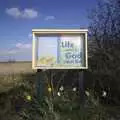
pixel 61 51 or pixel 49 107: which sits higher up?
pixel 61 51

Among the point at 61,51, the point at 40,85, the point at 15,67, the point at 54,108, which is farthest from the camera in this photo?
the point at 15,67

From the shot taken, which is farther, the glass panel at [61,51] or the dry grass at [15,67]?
the dry grass at [15,67]

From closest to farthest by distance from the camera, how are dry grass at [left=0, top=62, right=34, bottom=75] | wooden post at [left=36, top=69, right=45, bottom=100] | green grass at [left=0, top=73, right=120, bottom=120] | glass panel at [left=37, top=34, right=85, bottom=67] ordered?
green grass at [left=0, top=73, right=120, bottom=120] < wooden post at [left=36, top=69, right=45, bottom=100] < glass panel at [left=37, top=34, right=85, bottom=67] < dry grass at [left=0, top=62, right=34, bottom=75]

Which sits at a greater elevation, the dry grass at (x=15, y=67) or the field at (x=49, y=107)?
the dry grass at (x=15, y=67)

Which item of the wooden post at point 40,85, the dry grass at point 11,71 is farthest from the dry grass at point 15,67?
the wooden post at point 40,85

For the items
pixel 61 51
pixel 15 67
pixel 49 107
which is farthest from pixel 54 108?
pixel 15 67

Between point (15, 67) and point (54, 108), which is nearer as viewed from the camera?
point (54, 108)

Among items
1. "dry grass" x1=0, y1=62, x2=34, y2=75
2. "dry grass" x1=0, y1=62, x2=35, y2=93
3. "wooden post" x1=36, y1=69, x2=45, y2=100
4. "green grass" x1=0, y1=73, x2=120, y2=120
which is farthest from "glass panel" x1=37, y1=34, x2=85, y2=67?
"dry grass" x1=0, y1=62, x2=34, y2=75

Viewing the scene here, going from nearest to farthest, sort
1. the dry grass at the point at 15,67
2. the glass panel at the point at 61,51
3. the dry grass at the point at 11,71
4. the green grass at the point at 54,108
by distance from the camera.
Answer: the green grass at the point at 54,108, the glass panel at the point at 61,51, the dry grass at the point at 11,71, the dry grass at the point at 15,67

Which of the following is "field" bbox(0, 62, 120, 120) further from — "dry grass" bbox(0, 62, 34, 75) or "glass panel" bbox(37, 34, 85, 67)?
"dry grass" bbox(0, 62, 34, 75)

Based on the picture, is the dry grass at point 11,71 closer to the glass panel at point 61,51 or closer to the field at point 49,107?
the field at point 49,107

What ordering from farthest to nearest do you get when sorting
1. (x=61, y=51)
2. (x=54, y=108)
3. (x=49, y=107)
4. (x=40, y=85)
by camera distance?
(x=61, y=51)
(x=40, y=85)
(x=54, y=108)
(x=49, y=107)

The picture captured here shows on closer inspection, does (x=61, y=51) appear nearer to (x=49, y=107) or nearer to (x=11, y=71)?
(x=49, y=107)

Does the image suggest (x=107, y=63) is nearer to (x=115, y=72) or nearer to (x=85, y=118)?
(x=115, y=72)
